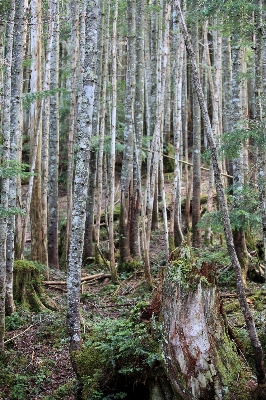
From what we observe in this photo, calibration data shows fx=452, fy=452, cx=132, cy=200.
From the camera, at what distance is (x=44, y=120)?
1138 cm

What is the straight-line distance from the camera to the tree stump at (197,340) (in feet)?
14.9

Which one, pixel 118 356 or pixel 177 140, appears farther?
pixel 177 140

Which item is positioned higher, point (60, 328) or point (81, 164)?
point (81, 164)

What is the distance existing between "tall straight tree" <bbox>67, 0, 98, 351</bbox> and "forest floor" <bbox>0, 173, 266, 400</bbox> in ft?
2.99

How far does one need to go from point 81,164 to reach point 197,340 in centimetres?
275

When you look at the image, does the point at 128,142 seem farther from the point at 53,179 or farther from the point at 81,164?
the point at 81,164

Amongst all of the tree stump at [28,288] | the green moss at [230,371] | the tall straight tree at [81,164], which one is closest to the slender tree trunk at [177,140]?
the tree stump at [28,288]

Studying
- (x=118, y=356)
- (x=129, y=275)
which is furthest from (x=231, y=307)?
(x=129, y=275)

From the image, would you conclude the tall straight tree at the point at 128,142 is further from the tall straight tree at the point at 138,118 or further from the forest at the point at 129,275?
the tall straight tree at the point at 138,118

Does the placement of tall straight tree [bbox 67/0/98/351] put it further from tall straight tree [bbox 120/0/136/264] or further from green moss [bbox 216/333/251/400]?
tall straight tree [bbox 120/0/136/264]

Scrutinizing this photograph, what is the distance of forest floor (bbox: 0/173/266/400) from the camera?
6.27m

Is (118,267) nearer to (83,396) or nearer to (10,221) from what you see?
(10,221)

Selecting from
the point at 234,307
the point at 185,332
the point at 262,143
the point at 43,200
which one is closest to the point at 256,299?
the point at 234,307

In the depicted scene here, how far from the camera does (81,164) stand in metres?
6.06
